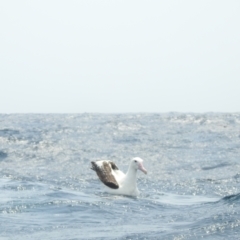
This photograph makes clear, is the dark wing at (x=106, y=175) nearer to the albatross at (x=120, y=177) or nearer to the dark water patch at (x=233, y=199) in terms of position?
the albatross at (x=120, y=177)

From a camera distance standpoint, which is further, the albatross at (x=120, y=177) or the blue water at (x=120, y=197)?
the albatross at (x=120, y=177)

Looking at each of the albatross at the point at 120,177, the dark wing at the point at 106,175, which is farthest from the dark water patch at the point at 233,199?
the dark wing at the point at 106,175

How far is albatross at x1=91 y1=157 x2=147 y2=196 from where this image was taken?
53.7 ft

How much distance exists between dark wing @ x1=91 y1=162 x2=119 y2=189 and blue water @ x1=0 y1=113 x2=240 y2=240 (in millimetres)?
320

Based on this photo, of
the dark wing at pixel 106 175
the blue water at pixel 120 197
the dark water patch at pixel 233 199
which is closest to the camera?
the blue water at pixel 120 197

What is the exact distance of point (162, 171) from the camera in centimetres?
2244

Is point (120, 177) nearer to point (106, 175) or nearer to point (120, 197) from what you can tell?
point (106, 175)

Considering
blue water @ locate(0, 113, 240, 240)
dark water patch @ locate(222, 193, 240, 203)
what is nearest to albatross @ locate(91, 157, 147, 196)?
blue water @ locate(0, 113, 240, 240)

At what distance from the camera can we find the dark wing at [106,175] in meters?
16.8

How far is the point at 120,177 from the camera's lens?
17.3 m

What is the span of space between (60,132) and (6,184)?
22696 millimetres

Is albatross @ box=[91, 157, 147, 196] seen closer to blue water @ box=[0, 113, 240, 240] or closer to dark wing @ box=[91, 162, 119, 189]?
dark wing @ box=[91, 162, 119, 189]

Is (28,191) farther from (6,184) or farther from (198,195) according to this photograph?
(198,195)

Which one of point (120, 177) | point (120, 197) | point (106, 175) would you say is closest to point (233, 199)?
point (120, 197)
